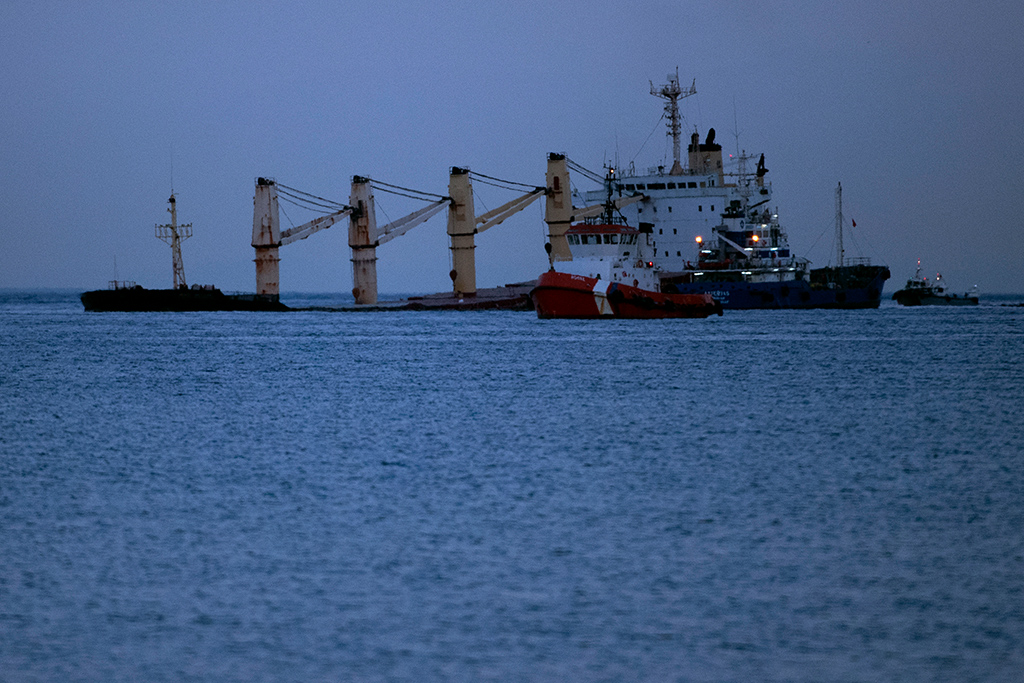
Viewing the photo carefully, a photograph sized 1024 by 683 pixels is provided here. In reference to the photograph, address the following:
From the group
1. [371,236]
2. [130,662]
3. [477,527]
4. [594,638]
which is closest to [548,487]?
[477,527]

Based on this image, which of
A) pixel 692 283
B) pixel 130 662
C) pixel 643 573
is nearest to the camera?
pixel 130 662

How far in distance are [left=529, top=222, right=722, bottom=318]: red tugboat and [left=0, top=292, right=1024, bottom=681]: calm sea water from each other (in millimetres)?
27450

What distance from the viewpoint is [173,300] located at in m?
80.8

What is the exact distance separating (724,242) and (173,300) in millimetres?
42518

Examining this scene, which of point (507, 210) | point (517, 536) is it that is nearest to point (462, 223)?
point (507, 210)

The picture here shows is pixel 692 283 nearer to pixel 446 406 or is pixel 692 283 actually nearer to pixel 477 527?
pixel 446 406

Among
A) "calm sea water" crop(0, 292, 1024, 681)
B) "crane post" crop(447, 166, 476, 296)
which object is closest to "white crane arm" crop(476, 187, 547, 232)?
"crane post" crop(447, 166, 476, 296)

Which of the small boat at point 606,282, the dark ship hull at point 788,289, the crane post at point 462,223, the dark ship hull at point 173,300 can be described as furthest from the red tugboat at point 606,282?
the dark ship hull at point 173,300

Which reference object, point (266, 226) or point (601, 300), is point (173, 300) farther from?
point (601, 300)

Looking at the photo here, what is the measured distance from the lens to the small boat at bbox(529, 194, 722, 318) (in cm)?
4903

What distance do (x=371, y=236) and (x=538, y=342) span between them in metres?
41.4

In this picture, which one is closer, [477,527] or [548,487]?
[477,527]

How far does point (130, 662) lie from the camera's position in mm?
5914

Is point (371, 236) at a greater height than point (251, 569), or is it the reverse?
point (371, 236)
